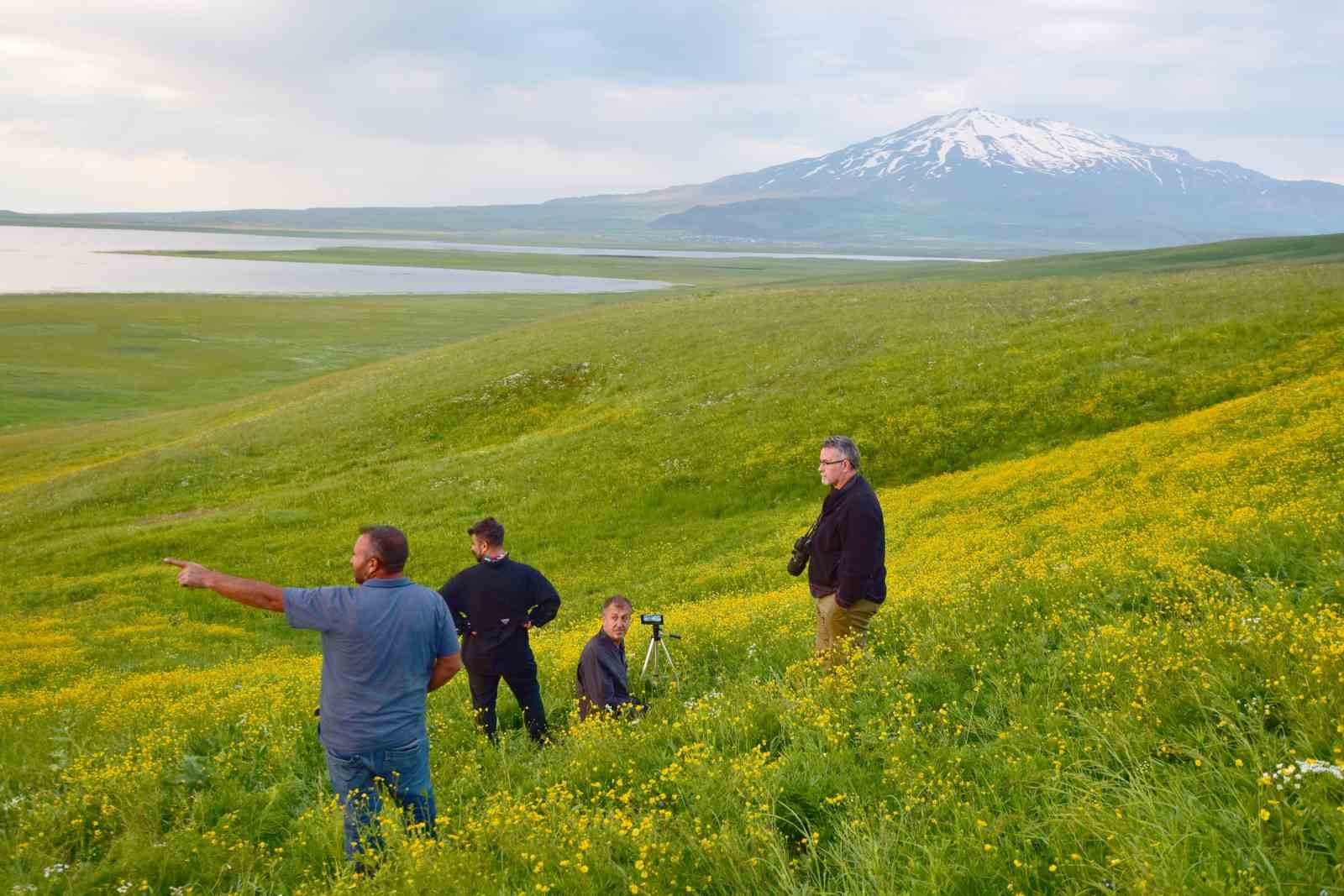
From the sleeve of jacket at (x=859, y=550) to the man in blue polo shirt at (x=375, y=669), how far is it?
369 cm

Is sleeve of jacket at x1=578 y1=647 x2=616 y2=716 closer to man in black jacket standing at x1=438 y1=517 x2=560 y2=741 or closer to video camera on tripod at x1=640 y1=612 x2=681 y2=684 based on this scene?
man in black jacket standing at x1=438 y1=517 x2=560 y2=741

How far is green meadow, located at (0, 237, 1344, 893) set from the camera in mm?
4773

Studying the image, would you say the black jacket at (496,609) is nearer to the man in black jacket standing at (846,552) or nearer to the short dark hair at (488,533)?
the short dark hair at (488,533)

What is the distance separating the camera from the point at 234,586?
198 inches

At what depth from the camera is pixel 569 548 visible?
22.1 meters

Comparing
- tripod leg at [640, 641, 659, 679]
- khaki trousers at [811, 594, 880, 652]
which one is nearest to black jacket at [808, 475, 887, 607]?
khaki trousers at [811, 594, 880, 652]

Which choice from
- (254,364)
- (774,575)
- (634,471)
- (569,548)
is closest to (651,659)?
(774,575)

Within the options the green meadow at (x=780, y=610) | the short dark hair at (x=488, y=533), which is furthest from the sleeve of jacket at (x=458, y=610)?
the green meadow at (x=780, y=610)

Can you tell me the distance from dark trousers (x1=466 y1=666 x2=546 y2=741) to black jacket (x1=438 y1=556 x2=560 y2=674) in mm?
108

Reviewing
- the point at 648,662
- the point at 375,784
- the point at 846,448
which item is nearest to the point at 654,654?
the point at 648,662

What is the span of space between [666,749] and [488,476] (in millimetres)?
21982

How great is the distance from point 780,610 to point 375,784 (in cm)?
747

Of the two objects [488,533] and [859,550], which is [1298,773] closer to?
[859,550]

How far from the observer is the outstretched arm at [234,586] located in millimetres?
4891
